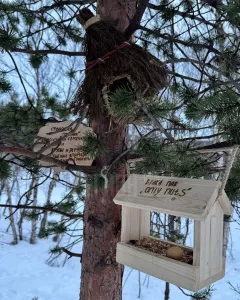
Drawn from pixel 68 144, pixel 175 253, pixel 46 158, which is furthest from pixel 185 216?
pixel 68 144

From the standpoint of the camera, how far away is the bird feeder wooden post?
0.79 m

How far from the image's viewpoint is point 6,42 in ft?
3.91

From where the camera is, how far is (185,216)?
0.77 meters

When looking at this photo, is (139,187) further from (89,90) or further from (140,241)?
(89,90)

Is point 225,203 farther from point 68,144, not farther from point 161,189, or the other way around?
point 68,144

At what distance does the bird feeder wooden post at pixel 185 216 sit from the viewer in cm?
79

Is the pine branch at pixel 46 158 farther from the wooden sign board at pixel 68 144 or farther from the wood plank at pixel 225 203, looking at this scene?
the wood plank at pixel 225 203

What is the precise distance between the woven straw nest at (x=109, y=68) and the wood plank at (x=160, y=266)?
1.28 feet

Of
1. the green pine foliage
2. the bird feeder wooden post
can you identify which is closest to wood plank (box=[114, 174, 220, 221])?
the bird feeder wooden post

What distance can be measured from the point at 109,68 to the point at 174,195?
42 centimetres

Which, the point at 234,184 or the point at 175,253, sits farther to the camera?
the point at 234,184

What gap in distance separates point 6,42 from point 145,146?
670mm

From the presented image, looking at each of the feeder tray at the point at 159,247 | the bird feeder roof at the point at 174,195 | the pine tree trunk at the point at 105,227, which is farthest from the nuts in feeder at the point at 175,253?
the pine tree trunk at the point at 105,227

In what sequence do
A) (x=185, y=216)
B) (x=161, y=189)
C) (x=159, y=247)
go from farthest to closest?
(x=159, y=247) < (x=161, y=189) < (x=185, y=216)
